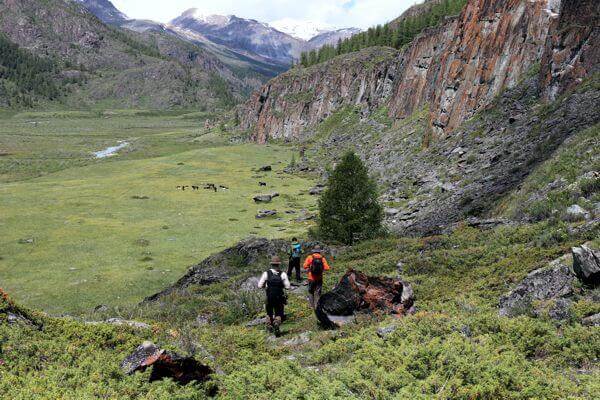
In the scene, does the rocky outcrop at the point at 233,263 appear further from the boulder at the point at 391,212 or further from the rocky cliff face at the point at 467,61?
the rocky cliff face at the point at 467,61

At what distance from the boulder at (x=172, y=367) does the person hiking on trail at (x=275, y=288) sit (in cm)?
502

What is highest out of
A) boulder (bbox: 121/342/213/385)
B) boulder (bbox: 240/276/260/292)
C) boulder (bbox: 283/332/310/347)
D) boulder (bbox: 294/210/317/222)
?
boulder (bbox: 121/342/213/385)

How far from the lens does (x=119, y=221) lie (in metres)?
50.0

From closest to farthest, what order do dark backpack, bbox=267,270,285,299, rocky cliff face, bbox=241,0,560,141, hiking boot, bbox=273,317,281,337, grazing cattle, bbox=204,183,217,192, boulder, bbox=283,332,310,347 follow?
boulder, bbox=283,332,310,347
dark backpack, bbox=267,270,285,299
hiking boot, bbox=273,317,281,337
rocky cliff face, bbox=241,0,560,141
grazing cattle, bbox=204,183,217,192

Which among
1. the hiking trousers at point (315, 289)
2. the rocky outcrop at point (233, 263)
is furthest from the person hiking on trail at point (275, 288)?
the rocky outcrop at point (233, 263)

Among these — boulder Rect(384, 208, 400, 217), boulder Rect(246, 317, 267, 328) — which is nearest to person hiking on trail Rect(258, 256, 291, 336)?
boulder Rect(246, 317, 267, 328)

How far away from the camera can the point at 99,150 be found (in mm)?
140000

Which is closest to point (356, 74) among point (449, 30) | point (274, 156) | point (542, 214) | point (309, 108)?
point (309, 108)

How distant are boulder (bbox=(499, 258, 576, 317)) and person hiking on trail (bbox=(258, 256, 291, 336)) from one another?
705cm

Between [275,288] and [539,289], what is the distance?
8425 millimetres

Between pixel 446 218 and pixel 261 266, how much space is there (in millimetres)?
14493

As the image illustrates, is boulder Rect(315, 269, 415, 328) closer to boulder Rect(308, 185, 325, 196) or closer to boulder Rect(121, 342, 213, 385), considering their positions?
boulder Rect(121, 342, 213, 385)

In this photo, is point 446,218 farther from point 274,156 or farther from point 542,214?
point 274,156

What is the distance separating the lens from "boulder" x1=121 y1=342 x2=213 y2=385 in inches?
360
